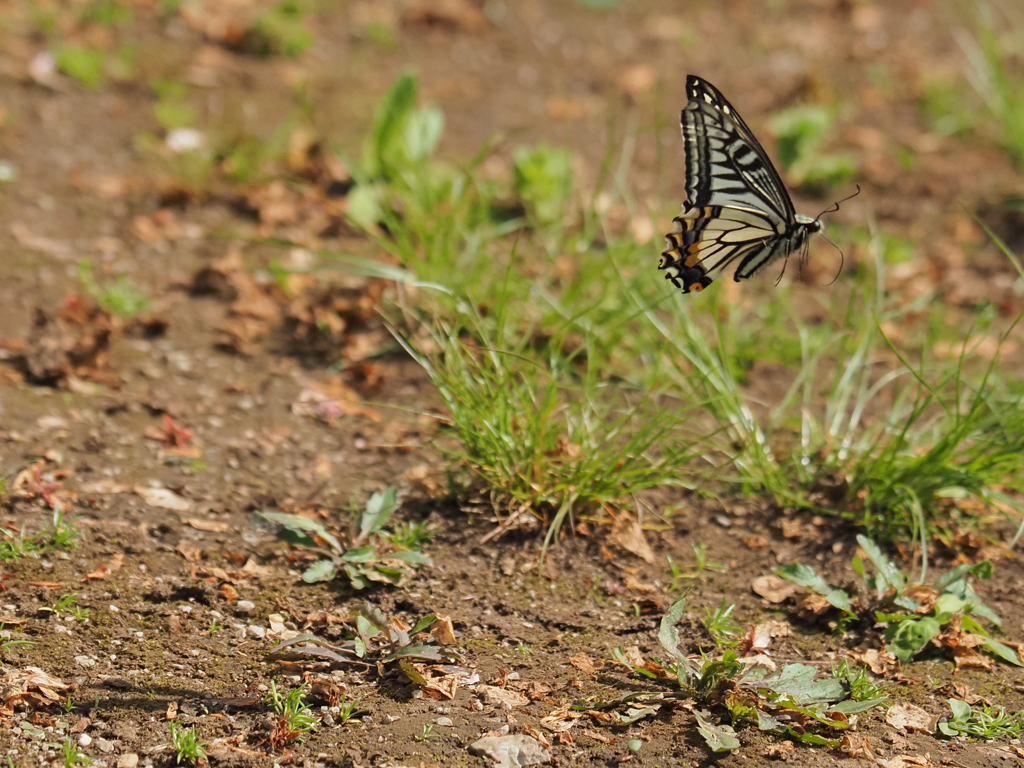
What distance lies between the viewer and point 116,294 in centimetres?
379

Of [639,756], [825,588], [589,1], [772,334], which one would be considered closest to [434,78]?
[589,1]

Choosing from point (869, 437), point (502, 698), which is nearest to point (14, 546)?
point (502, 698)

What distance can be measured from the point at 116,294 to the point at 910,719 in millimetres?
3164

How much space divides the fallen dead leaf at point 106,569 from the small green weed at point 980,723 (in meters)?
2.17

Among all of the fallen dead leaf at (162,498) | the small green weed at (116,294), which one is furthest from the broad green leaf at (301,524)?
the small green weed at (116,294)

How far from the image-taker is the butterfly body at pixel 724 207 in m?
2.49

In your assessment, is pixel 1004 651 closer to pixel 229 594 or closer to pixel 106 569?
pixel 229 594

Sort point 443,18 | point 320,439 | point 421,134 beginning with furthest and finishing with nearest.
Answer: point 443,18
point 421,134
point 320,439

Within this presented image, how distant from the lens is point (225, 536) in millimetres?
2840

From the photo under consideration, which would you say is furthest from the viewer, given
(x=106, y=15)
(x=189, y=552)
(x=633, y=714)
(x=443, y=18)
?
(x=443, y=18)

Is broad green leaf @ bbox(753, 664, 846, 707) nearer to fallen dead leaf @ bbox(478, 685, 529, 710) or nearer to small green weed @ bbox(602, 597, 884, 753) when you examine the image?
small green weed @ bbox(602, 597, 884, 753)

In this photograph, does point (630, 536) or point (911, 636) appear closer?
point (911, 636)

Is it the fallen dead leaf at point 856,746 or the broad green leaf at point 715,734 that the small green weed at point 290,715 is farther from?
the fallen dead leaf at point 856,746

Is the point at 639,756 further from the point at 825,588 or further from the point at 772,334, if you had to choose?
the point at 772,334
